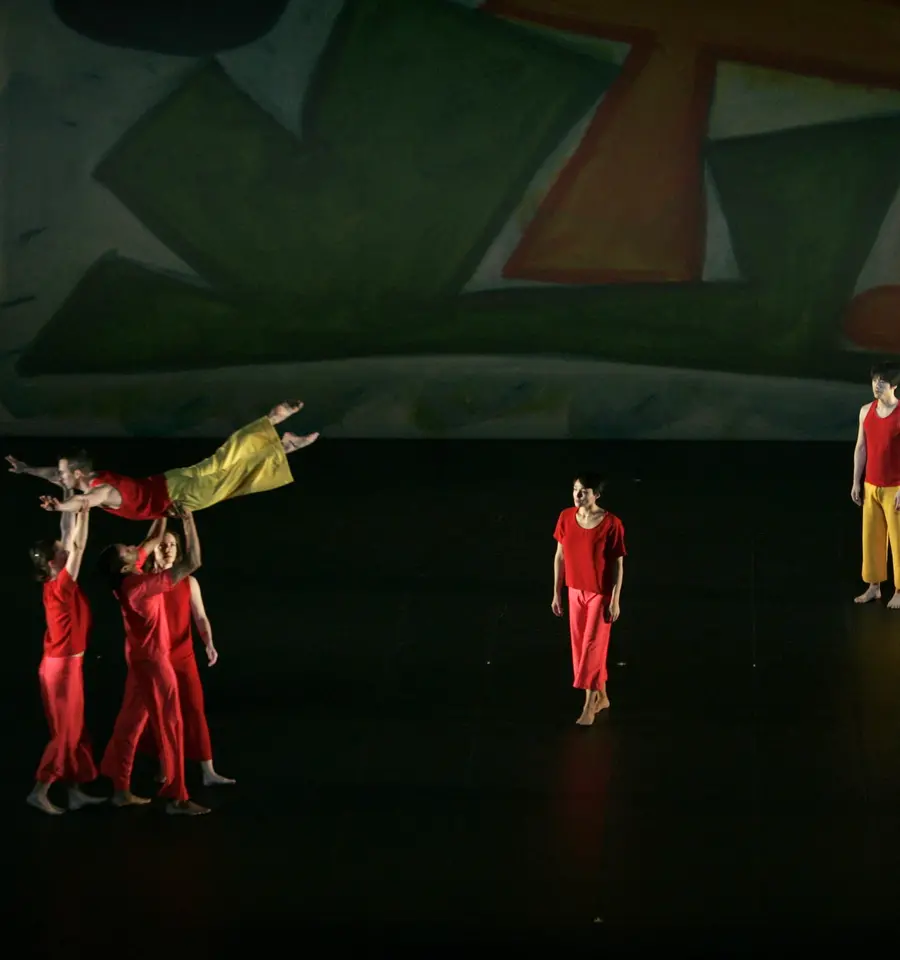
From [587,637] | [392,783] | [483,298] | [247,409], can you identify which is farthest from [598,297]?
[392,783]

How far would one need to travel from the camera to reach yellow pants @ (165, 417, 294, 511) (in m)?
7.08

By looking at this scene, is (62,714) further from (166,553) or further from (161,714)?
(166,553)

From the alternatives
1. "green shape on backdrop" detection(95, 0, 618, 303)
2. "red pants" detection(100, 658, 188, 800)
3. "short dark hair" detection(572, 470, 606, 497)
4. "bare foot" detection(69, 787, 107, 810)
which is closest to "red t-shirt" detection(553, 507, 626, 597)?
"short dark hair" detection(572, 470, 606, 497)

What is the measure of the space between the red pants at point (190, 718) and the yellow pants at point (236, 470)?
29.0 inches

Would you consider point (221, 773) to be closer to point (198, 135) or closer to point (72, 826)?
point (72, 826)

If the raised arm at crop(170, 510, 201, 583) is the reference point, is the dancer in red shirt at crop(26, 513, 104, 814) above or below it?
below

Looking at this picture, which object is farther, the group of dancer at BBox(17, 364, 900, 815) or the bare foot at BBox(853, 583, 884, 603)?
the bare foot at BBox(853, 583, 884, 603)

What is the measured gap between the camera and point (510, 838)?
627 centimetres

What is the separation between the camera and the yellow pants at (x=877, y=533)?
8812mm

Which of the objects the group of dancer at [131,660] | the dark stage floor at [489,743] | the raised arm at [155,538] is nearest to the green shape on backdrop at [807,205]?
the dark stage floor at [489,743]

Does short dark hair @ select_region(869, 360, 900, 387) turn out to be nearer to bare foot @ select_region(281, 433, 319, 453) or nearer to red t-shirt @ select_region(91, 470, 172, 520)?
bare foot @ select_region(281, 433, 319, 453)

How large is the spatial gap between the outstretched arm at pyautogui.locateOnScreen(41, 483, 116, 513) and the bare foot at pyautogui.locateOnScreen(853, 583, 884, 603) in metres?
3.74

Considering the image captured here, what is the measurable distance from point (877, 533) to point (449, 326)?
484cm

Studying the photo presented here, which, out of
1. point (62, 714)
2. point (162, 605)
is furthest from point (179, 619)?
point (62, 714)
